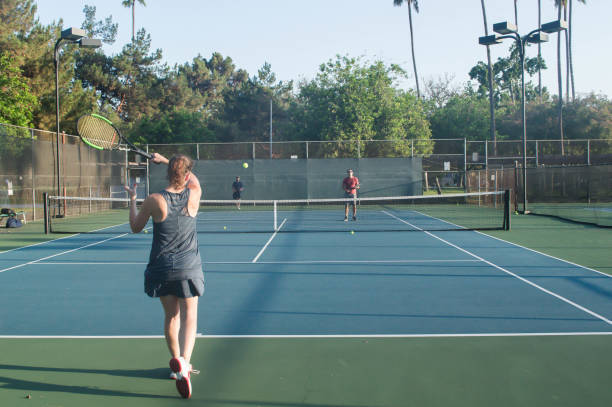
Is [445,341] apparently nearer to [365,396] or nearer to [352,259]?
[365,396]

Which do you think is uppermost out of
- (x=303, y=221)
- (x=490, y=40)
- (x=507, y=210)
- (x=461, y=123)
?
(x=461, y=123)

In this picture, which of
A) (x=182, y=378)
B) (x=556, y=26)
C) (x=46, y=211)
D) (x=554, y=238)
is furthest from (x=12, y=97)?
(x=182, y=378)

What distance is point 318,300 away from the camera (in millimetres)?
6488

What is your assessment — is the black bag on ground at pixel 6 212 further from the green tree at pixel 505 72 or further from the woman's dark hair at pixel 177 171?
the green tree at pixel 505 72

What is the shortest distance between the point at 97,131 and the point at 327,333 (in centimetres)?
449

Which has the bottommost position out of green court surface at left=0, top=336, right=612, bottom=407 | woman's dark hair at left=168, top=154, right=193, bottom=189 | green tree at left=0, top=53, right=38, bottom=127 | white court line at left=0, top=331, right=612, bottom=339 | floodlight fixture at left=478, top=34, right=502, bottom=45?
green court surface at left=0, top=336, right=612, bottom=407

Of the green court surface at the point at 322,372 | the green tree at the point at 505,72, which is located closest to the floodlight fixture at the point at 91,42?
the green court surface at the point at 322,372

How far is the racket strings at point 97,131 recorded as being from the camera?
7.38 m

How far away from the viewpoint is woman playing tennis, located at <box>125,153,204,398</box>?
362 cm

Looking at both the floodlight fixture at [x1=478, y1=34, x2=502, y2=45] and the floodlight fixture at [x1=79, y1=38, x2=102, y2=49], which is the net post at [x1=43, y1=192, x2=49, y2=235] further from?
the floodlight fixture at [x1=478, y1=34, x2=502, y2=45]

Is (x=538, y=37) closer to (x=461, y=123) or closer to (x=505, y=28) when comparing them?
(x=505, y=28)

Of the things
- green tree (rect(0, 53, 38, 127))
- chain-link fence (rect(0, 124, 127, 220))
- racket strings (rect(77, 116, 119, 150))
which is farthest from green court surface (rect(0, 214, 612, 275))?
green tree (rect(0, 53, 38, 127))

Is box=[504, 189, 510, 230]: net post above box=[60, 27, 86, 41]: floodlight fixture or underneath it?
underneath

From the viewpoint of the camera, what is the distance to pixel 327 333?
16.7 ft
